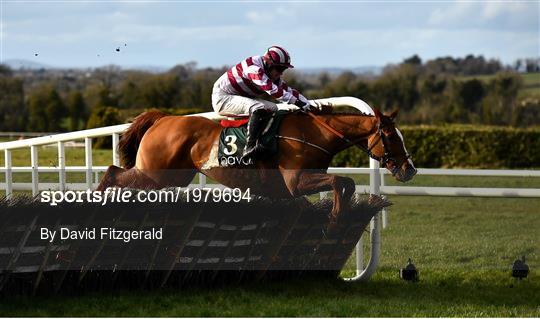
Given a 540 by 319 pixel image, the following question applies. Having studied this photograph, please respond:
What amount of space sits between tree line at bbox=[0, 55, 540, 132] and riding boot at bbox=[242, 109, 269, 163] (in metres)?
14.7

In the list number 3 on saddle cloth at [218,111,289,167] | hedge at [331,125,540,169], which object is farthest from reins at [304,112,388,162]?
hedge at [331,125,540,169]

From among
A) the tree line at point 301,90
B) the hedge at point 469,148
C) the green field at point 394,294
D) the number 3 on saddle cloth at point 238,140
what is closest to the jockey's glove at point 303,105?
the number 3 on saddle cloth at point 238,140

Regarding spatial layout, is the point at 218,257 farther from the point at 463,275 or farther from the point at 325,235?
the point at 463,275

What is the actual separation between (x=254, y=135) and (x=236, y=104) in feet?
1.28

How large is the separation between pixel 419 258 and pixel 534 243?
1539mm

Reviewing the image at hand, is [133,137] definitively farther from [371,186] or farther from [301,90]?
[301,90]

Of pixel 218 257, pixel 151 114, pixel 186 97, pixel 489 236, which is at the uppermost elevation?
pixel 151 114

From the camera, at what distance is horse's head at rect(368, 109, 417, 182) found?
7.09 metres

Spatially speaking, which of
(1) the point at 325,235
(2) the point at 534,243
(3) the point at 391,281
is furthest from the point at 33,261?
(2) the point at 534,243

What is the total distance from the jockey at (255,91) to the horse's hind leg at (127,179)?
800mm

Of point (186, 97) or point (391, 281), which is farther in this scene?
point (186, 97)

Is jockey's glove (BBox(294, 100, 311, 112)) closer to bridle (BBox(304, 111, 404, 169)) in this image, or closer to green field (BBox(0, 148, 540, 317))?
bridle (BBox(304, 111, 404, 169))

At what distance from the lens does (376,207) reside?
7.07 m

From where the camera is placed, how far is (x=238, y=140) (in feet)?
23.8
